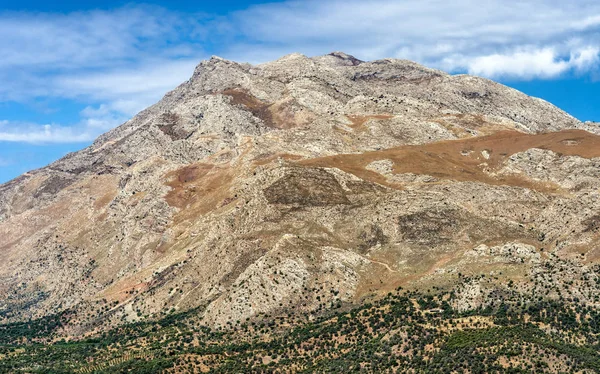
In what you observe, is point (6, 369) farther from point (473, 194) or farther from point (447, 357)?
point (473, 194)

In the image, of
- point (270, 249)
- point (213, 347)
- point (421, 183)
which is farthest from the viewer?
point (421, 183)

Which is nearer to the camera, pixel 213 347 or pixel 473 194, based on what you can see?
pixel 213 347

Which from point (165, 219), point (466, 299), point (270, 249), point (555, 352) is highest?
point (165, 219)

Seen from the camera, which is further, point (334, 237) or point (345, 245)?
point (334, 237)

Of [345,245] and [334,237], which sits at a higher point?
[334,237]

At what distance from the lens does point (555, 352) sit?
102 m

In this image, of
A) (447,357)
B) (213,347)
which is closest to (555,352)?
(447,357)

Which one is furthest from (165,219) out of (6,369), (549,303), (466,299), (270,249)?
(549,303)

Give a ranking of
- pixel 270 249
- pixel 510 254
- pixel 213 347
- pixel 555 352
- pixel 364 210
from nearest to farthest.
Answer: pixel 555 352 < pixel 213 347 < pixel 510 254 < pixel 270 249 < pixel 364 210

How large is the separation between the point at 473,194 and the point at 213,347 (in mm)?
81481

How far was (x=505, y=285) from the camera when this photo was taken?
407 ft

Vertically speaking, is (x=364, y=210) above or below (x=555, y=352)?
above

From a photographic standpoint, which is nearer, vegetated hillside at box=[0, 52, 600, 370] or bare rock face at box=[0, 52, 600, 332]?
vegetated hillside at box=[0, 52, 600, 370]

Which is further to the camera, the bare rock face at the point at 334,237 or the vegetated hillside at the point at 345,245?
the bare rock face at the point at 334,237
